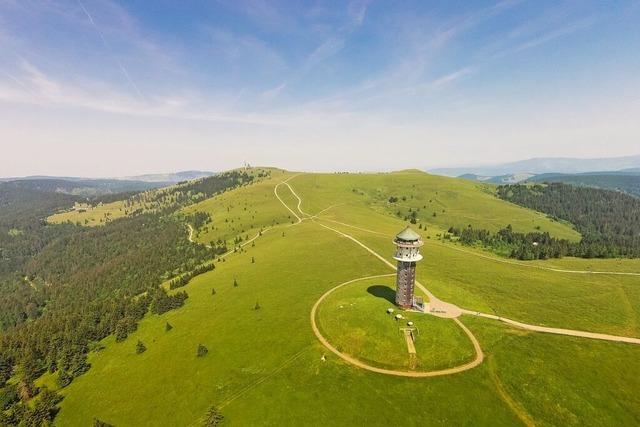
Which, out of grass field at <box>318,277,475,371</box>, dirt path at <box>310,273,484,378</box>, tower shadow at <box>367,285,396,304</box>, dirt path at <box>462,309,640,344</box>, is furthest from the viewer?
tower shadow at <box>367,285,396,304</box>

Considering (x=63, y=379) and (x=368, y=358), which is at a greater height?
(x=368, y=358)

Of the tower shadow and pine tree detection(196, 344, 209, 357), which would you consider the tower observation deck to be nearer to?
the tower shadow

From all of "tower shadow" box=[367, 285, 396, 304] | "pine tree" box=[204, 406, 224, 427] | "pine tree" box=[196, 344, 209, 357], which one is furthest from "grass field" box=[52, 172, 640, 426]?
"tower shadow" box=[367, 285, 396, 304]

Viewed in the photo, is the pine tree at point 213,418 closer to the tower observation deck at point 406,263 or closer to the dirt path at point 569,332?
the tower observation deck at point 406,263

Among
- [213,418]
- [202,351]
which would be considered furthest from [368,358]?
[202,351]

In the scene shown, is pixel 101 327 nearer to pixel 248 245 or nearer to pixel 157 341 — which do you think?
pixel 157 341

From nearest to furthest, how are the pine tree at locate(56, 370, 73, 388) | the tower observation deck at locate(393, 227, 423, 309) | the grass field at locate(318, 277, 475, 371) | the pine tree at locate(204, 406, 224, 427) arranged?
the pine tree at locate(204, 406, 224, 427) < the grass field at locate(318, 277, 475, 371) < the tower observation deck at locate(393, 227, 423, 309) < the pine tree at locate(56, 370, 73, 388)

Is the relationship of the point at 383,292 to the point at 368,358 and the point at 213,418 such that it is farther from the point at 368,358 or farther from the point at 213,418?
the point at 213,418
